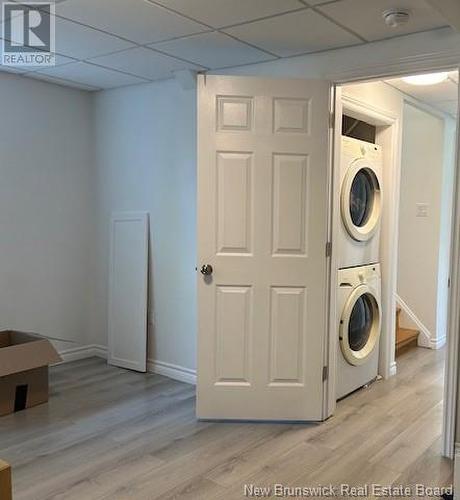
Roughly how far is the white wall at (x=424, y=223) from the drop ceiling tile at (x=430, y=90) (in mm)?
567

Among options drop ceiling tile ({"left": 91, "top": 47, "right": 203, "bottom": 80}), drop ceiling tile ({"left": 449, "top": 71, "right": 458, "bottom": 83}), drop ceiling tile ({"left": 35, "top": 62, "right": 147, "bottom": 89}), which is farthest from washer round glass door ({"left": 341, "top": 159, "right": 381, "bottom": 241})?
drop ceiling tile ({"left": 35, "top": 62, "right": 147, "bottom": 89})

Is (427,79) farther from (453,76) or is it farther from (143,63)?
(143,63)

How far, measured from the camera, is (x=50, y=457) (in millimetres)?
2623

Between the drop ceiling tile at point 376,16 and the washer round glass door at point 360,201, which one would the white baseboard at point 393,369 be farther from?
the drop ceiling tile at point 376,16

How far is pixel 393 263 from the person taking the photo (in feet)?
12.9

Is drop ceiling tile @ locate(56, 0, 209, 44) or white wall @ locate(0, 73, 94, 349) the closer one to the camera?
drop ceiling tile @ locate(56, 0, 209, 44)

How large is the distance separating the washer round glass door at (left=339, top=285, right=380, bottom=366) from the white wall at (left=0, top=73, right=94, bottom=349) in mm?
2285

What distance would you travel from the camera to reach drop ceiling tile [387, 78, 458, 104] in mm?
3748

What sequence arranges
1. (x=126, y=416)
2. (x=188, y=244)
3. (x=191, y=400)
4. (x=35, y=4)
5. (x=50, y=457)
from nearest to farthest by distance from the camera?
(x=35, y=4) < (x=50, y=457) < (x=126, y=416) < (x=191, y=400) < (x=188, y=244)

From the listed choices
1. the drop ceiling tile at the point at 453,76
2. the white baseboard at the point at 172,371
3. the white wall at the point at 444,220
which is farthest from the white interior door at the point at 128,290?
the white wall at the point at 444,220

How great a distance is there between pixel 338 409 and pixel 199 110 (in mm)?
2064

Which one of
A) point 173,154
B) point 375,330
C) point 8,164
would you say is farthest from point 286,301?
point 8,164

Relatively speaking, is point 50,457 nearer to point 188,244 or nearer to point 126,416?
point 126,416

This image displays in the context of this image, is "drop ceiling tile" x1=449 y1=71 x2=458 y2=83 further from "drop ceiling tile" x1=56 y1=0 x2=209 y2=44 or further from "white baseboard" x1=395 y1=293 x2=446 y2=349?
"white baseboard" x1=395 y1=293 x2=446 y2=349
